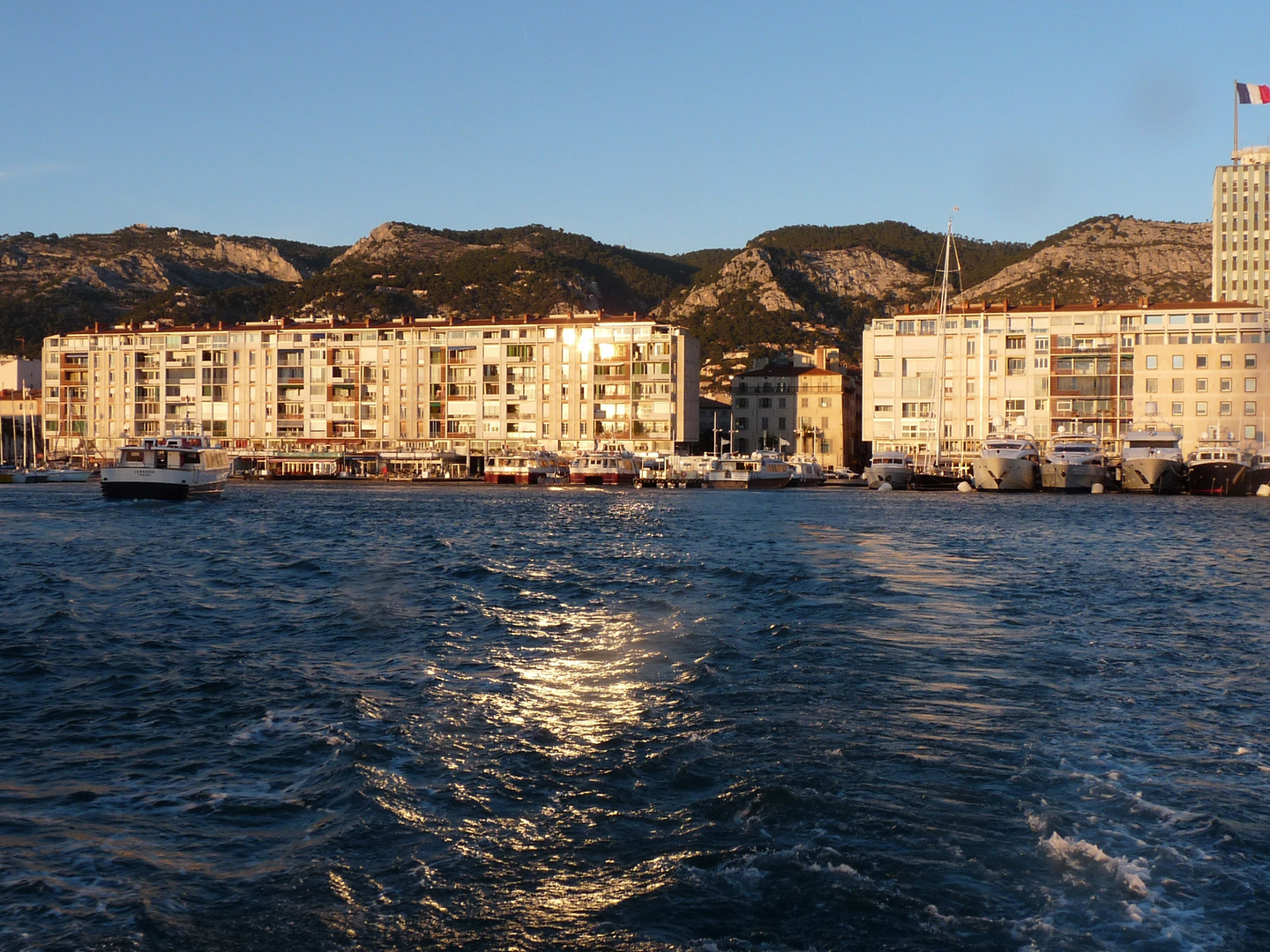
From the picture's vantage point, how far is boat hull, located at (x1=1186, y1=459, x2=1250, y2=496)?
3253 inches

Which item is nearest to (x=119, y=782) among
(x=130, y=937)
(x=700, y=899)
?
(x=130, y=937)

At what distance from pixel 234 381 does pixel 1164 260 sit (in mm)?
130729

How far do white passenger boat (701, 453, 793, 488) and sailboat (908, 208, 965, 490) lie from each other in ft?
41.7

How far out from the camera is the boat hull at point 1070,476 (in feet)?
291

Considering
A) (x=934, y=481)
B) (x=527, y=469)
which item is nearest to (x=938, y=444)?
(x=934, y=481)

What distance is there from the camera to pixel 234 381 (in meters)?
135

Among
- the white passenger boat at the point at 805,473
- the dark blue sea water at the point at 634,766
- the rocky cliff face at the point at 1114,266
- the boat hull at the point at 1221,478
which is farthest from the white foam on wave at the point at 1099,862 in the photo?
the rocky cliff face at the point at 1114,266

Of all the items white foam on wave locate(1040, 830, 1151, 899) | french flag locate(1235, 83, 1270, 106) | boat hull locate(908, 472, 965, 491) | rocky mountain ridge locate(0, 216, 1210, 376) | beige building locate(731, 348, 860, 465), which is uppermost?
french flag locate(1235, 83, 1270, 106)

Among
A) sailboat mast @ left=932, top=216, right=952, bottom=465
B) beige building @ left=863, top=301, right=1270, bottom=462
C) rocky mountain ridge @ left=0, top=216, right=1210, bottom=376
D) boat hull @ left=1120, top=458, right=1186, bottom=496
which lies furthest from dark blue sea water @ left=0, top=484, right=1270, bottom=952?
rocky mountain ridge @ left=0, top=216, right=1210, bottom=376

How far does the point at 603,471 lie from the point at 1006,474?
37.4 m

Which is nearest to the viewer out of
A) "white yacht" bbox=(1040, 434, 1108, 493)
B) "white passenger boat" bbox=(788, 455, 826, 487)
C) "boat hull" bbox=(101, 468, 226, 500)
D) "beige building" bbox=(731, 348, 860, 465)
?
"boat hull" bbox=(101, 468, 226, 500)

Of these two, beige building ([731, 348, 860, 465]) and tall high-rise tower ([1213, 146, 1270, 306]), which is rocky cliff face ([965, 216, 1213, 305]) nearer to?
tall high-rise tower ([1213, 146, 1270, 306])

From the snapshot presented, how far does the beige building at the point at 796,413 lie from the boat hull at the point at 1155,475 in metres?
44.9

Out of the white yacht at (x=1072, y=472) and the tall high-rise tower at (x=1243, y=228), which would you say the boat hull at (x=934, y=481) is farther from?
the tall high-rise tower at (x=1243, y=228)
